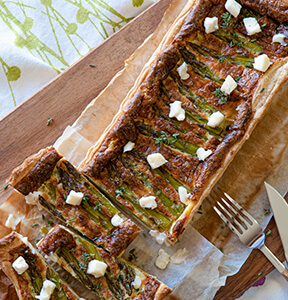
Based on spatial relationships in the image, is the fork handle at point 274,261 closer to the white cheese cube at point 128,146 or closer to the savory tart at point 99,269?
the savory tart at point 99,269

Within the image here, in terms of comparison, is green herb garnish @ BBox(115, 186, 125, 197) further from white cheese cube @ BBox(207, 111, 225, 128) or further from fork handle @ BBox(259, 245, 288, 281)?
fork handle @ BBox(259, 245, 288, 281)

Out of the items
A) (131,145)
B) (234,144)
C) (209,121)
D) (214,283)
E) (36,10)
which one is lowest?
(214,283)

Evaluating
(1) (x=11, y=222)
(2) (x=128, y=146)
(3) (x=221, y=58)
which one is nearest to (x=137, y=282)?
(2) (x=128, y=146)

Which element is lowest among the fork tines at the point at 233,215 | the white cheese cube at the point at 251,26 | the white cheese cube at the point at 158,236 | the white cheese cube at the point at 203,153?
the fork tines at the point at 233,215

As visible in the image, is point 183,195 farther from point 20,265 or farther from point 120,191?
point 20,265

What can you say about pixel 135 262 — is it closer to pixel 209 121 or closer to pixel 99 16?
pixel 209 121

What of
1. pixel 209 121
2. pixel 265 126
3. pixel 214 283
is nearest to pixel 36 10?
pixel 209 121

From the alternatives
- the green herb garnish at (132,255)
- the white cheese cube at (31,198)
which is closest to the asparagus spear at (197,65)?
the green herb garnish at (132,255)
